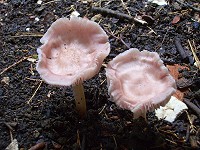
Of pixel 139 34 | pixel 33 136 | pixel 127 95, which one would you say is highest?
pixel 127 95

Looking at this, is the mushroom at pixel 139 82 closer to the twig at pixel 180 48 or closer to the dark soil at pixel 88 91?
the dark soil at pixel 88 91

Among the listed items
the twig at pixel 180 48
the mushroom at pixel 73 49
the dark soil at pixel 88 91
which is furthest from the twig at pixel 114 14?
the mushroom at pixel 73 49

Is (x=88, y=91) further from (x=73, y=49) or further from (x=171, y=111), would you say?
(x=171, y=111)

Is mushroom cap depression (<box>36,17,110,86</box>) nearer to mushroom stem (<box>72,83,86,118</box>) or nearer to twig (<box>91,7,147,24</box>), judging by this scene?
mushroom stem (<box>72,83,86,118</box>)

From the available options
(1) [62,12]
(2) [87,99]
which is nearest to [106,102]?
(2) [87,99]

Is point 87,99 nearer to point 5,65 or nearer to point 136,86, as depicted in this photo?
point 136,86
